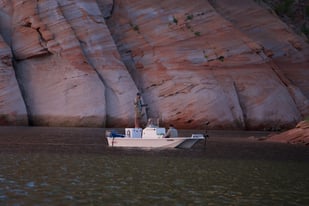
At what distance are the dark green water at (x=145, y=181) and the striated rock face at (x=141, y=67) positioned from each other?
24620 mm

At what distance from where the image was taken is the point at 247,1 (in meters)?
64.9

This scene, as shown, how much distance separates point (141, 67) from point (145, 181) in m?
37.9

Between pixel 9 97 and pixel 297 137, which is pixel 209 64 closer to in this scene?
pixel 9 97

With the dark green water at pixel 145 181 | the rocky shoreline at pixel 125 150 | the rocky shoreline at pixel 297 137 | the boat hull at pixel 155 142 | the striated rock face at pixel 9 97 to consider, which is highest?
the striated rock face at pixel 9 97

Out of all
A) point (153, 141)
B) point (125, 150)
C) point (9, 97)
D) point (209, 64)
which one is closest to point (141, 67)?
point (209, 64)

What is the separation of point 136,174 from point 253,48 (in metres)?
39.6

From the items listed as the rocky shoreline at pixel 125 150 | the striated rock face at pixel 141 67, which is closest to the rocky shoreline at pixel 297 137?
the rocky shoreline at pixel 125 150

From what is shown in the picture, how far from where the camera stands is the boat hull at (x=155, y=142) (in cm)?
2903

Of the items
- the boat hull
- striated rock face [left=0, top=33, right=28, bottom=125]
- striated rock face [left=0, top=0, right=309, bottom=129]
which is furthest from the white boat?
striated rock face [left=0, top=0, right=309, bottom=129]

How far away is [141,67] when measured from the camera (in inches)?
2115

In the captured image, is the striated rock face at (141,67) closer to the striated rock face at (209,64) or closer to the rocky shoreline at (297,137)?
the striated rock face at (209,64)

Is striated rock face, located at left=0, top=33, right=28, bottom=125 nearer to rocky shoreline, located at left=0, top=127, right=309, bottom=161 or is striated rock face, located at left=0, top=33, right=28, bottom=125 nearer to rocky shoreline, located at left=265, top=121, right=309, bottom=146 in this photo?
rocky shoreline, located at left=0, top=127, right=309, bottom=161

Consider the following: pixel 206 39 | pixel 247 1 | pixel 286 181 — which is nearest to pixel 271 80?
pixel 206 39

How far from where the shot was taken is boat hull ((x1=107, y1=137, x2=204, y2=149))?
95.2 feet
